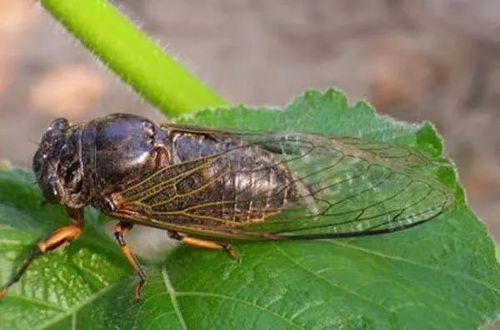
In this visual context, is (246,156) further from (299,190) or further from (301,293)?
(301,293)

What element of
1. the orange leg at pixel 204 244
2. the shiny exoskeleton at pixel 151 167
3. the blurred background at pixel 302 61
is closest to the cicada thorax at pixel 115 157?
the shiny exoskeleton at pixel 151 167

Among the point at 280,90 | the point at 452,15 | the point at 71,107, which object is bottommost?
the point at 71,107

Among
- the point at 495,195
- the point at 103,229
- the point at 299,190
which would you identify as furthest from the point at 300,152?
the point at 495,195

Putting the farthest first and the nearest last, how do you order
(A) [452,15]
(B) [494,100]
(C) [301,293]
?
(A) [452,15] → (B) [494,100] → (C) [301,293]

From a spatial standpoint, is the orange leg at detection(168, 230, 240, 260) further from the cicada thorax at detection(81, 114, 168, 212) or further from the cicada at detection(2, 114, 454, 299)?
the cicada thorax at detection(81, 114, 168, 212)

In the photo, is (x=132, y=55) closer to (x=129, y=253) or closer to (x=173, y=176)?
(x=173, y=176)

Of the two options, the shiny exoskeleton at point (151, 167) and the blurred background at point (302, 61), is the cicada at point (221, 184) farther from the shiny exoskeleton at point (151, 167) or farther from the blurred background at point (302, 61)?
the blurred background at point (302, 61)
